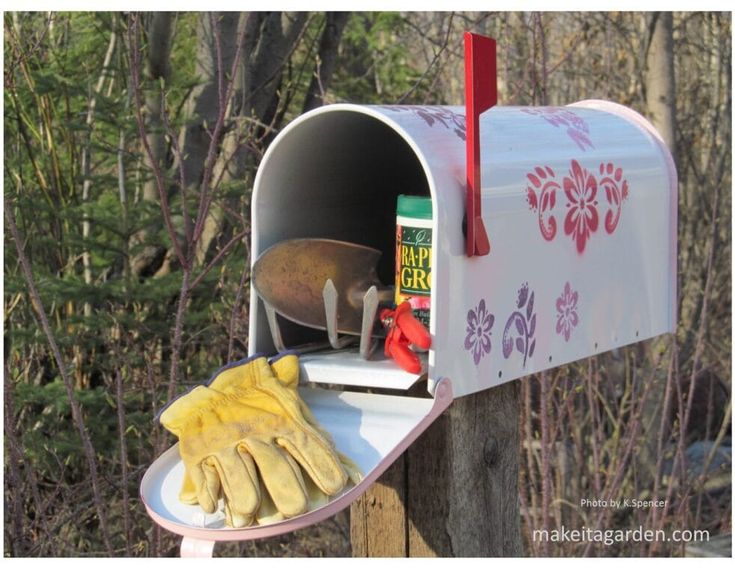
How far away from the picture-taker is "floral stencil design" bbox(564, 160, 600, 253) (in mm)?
2115

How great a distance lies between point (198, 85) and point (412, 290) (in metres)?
2.32

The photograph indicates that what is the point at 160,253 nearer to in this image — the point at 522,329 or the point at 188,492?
the point at 522,329

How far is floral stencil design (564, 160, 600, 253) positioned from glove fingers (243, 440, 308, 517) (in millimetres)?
803

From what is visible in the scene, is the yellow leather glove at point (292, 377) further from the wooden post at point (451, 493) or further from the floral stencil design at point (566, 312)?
the floral stencil design at point (566, 312)

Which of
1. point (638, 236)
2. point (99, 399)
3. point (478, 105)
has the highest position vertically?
point (478, 105)

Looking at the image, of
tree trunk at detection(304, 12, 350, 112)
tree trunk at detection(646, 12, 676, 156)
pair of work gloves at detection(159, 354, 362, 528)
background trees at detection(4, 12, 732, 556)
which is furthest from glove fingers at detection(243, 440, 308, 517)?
tree trunk at detection(646, 12, 676, 156)

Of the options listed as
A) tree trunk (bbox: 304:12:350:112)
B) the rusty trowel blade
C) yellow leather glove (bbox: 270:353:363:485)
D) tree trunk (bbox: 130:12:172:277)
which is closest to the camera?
yellow leather glove (bbox: 270:353:363:485)

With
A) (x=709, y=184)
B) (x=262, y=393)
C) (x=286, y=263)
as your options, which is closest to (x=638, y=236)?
(x=286, y=263)

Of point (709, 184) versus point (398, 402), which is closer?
point (398, 402)

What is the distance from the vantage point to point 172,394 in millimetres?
2625

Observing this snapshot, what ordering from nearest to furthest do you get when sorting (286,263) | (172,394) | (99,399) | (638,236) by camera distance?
(286,263) → (638,236) → (172,394) → (99,399)

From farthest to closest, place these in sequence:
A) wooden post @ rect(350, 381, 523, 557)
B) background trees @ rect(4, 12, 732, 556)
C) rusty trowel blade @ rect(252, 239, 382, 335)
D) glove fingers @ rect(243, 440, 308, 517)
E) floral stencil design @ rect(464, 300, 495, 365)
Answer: background trees @ rect(4, 12, 732, 556) → wooden post @ rect(350, 381, 523, 557) → rusty trowel blade @ rect(252, 239, 382, 335) → floral stencil design @ rect(464, 300, 495, 365) → glove fingers @ rect(243, 440, 308, 517)

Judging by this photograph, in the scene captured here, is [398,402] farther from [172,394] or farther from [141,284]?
[141,284]

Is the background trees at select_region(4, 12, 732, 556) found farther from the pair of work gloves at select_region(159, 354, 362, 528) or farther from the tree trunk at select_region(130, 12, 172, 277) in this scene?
the pair of work gloves at select_region(159, 354, 362, 528)
